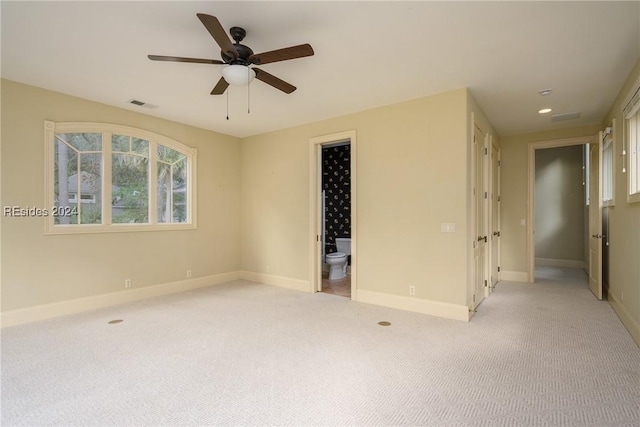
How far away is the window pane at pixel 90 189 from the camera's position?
13.1 ft

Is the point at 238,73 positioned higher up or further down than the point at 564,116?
further down

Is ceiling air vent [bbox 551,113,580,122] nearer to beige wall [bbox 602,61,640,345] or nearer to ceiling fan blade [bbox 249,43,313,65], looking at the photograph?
beige wall [bbox 602,61,640,345]

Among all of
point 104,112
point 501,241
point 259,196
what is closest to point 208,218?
point 259,196

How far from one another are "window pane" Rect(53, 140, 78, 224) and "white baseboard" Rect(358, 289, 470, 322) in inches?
152

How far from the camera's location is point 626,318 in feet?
10.9

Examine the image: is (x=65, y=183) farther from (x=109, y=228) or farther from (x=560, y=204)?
(x=560, y=204)

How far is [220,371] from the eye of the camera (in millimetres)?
2416

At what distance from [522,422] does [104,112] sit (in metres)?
5.28

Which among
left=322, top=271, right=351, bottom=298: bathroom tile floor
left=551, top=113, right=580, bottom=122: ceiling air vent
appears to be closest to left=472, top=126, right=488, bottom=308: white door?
left=551, top=113, right=580, bottom=122: ceiling air vent

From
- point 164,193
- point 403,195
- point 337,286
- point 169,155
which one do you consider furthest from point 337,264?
point 169,155

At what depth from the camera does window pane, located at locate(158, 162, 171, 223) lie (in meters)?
4.80

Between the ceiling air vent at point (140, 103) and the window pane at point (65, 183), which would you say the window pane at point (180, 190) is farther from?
the window pane at point (65, 183)

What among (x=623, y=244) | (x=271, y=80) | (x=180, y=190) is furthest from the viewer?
(x=180, y=190)

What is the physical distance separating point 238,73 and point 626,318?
4.55 m
